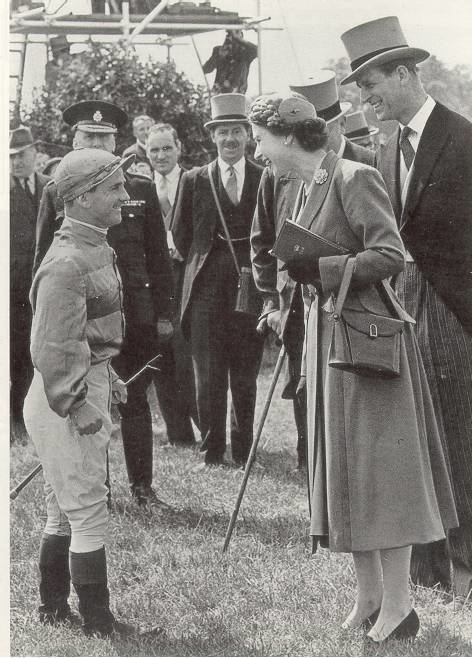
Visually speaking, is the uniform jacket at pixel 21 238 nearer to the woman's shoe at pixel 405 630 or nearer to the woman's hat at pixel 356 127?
the woman's hat at pixel 356 127

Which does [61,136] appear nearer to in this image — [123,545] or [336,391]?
[123,545]

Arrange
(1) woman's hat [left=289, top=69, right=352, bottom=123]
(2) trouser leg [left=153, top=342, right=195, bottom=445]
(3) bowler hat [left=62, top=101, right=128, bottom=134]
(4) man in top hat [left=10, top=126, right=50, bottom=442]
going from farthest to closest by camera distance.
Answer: (2) trouser leg [left=153, top=342, right=195, bottom=445] → (4) man in top hat [left=10, top=126, right=50, bottom=442] → (1) woman's hat [left=289, top=69, right=352, bottom=123] → (3) bowler hat [left=62, top=101, right=128, bottom=134]

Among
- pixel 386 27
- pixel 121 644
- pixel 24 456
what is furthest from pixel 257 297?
pixel 121 644

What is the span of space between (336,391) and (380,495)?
437 millimetres

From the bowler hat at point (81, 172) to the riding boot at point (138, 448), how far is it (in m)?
2.29

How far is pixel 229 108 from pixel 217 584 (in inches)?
145

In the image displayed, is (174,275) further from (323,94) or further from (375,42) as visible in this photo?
(375,42)

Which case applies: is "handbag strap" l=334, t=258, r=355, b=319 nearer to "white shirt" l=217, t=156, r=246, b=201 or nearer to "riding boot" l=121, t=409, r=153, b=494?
"riding boot" l=121, t=409, r=153, b=494

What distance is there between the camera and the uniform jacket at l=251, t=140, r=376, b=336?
598 cm

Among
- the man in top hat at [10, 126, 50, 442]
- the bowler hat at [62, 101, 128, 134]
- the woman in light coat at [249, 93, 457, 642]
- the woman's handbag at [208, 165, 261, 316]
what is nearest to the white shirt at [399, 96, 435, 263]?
the woman in light coat at [249, 93, 457, 642]

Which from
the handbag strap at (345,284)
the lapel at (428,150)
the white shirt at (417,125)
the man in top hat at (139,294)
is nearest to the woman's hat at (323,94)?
the man in top hat at (139,294)

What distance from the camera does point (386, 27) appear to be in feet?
14.6

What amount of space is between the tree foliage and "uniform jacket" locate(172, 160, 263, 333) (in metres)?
1.38

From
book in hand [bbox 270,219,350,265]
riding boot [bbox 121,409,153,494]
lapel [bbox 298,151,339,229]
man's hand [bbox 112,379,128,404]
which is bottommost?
riding boot [bbox 121,409,153,494]
